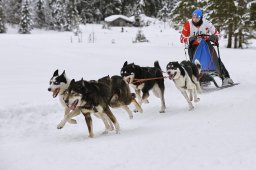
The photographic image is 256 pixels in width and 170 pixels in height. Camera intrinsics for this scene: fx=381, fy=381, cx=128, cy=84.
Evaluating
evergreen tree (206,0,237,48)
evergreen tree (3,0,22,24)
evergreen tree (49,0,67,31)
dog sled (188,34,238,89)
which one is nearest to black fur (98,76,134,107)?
dog sled (188,34,238,89)

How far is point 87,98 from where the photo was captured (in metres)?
5.39

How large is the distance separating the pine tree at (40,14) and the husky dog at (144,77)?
41968 millimetres

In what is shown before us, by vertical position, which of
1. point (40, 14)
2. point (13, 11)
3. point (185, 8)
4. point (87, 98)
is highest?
point (13, 11)

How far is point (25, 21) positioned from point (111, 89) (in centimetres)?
3832

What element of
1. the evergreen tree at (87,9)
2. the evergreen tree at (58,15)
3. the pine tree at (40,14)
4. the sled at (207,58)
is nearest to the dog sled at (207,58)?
the sled at (207,58)

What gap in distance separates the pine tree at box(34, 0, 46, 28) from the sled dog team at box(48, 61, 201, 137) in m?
41.5

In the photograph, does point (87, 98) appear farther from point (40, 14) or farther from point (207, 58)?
point (40, 14)

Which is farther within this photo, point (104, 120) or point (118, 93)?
point (118, 93)

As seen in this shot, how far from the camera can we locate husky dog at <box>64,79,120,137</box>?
531 centimetres

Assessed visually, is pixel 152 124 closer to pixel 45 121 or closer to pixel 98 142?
pixel 98 142

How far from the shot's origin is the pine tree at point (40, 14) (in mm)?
47188

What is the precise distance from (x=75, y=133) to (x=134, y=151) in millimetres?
2019

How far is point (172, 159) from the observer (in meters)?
3.87

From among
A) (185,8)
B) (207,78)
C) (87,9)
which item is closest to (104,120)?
(207,78)
